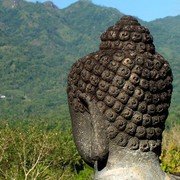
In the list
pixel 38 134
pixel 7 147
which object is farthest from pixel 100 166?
pixel 38 134

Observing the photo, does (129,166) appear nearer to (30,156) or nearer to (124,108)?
(124,108)

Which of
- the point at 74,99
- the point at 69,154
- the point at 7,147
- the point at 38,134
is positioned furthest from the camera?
the point at 69,154

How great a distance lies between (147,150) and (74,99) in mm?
727

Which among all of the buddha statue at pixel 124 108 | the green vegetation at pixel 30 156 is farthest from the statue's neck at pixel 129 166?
the green vegetation at pixel 30 156

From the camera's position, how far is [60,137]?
6169 centimetres

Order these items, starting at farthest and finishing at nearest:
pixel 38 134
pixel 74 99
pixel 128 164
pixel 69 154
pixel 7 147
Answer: pixel 69 154 < pixel 38 134 < pixel 7 147 < pixel 74 99 < pixel 128 164

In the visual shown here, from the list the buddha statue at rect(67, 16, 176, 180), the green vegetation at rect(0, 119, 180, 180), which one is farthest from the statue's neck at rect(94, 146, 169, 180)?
the green vegetation at rect(0, 119, 180, 180)

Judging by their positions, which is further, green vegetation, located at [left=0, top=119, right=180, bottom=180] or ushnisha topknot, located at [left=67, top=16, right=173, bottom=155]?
green vegetation, located at [left=0, top=119, right=180, bottom=180]

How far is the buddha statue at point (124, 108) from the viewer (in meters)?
3.99

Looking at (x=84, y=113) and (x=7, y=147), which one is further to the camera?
(x=7, y=147)

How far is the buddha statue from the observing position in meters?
3.99

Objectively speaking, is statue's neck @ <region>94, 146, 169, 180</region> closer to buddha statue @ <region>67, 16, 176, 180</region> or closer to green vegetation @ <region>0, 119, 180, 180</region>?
buddha statue @ <region>67, 16, 176, 180</region>

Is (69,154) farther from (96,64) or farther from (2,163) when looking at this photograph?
(96,64)

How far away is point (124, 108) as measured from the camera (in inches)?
157
